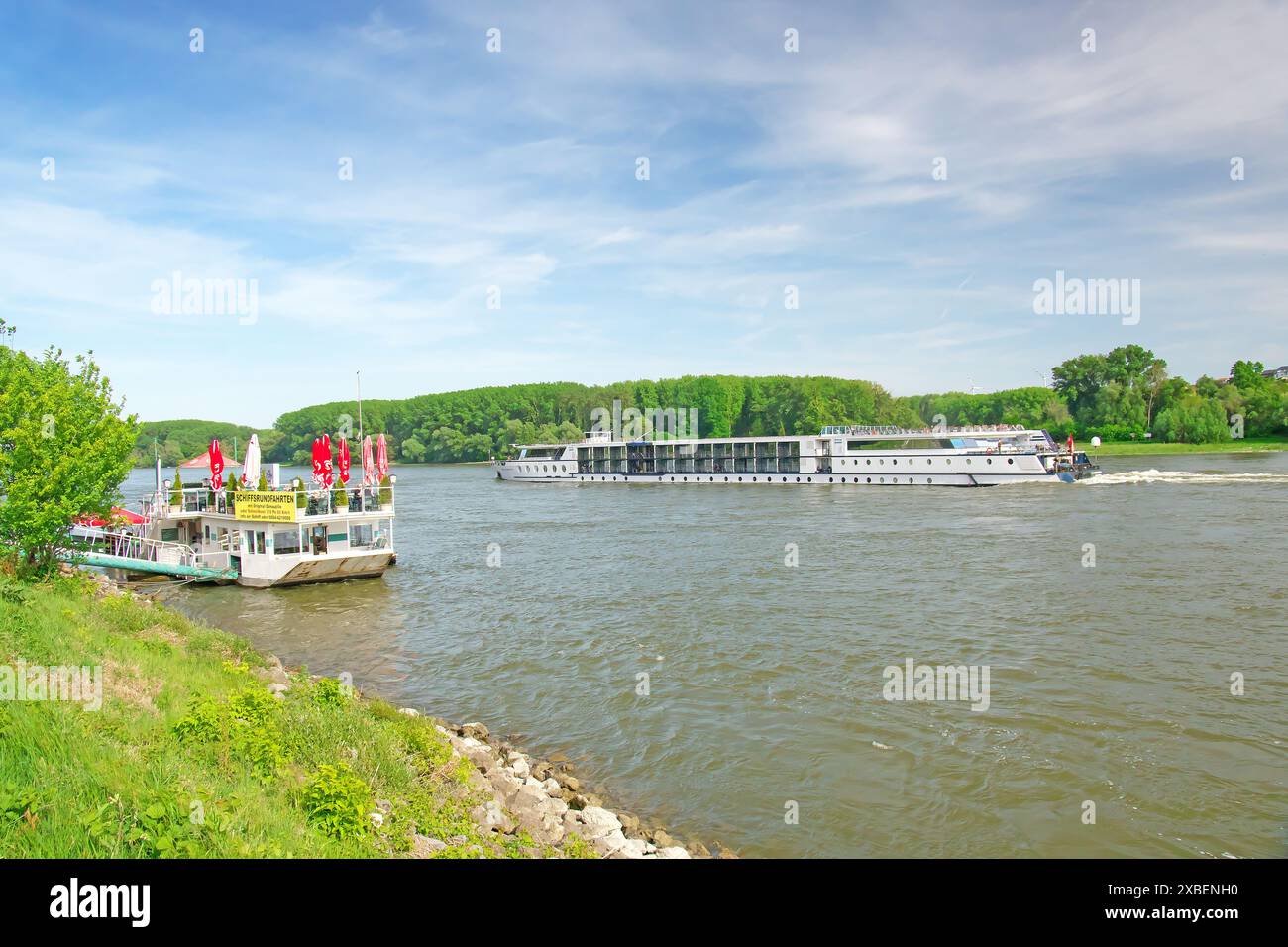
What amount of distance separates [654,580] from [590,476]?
7113 cm

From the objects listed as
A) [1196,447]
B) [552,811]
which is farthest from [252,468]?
[1196,447]

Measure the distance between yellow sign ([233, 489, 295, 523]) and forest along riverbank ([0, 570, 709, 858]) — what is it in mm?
15137

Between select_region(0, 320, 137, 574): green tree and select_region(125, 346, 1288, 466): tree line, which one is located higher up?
select_region(125, 346, 1288, 466): tree line

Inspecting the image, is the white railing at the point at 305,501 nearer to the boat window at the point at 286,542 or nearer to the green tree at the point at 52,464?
the boat window at the point at 286,542

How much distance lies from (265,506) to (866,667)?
85.2 feet

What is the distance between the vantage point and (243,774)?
1065cm

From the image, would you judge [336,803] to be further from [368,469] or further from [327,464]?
[368,469]

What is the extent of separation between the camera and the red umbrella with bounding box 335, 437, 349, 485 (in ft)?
116

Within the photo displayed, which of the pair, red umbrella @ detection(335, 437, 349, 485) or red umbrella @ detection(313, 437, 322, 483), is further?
red umbrella @ detection(335, 437, 349, 485)

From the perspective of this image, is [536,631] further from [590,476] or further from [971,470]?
[590,476]

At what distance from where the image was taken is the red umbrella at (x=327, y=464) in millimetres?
33781

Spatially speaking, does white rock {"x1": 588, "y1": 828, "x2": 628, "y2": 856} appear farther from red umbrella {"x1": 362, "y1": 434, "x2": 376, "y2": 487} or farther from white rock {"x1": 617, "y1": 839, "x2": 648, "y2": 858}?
red umbrella {"x1": 362, "y1": 434, "x2": 376, "y2": 487}

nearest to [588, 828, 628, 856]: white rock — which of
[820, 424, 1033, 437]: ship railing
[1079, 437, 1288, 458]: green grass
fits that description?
[820, 424, 1033, 437]: ship railing
